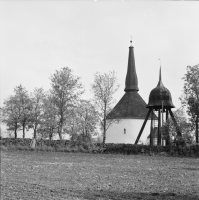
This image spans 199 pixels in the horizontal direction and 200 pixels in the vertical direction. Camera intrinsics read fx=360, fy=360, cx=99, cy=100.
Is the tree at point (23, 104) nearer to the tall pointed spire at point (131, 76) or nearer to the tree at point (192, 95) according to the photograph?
the tall pointed spire at point (131, 76)

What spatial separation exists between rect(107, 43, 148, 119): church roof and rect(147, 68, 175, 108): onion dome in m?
10.5

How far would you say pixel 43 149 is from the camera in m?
36.6

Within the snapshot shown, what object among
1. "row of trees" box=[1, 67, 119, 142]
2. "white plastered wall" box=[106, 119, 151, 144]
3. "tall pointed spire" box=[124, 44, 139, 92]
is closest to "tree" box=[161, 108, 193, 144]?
"row of trees" box=[1, 67, 119, 142]

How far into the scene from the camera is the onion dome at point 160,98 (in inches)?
1539

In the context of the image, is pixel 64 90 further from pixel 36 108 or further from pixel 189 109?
pixel 189 109

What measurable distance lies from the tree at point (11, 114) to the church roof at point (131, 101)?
47.2 feet

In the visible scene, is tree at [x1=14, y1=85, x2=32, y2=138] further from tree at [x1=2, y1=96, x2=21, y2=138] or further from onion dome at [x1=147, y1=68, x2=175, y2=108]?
onion dome at [x1=147, y1=68, x2=175, y2=108]

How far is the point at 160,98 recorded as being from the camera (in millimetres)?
39438

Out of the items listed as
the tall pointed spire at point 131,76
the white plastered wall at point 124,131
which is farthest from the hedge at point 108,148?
the tall pointed spire at point 131,76

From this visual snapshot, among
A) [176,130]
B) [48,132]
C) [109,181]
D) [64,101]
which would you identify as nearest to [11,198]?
[109,181]

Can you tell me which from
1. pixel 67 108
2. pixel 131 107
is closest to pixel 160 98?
pixel 67 108

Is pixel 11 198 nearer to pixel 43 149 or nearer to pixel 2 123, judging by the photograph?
pixel 43 149

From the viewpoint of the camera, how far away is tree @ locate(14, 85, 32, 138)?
52219mm

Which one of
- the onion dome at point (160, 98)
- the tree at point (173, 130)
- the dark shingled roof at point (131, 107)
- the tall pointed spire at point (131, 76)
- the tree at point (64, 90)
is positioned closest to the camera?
the tree at point (173, 130)
